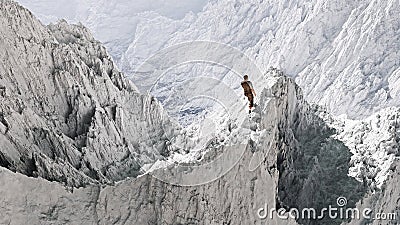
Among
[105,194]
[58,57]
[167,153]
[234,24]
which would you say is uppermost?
[234,24]

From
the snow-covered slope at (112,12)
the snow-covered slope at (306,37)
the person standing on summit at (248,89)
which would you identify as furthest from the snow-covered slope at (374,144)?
the snow-covered slope at (112,12)

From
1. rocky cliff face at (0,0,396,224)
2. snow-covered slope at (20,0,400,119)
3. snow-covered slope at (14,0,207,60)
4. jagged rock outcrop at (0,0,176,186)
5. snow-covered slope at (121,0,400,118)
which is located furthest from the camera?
snow-covered slope at (14,0,207,60)

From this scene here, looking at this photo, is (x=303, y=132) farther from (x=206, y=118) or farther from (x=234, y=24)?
(x=234, y=24)

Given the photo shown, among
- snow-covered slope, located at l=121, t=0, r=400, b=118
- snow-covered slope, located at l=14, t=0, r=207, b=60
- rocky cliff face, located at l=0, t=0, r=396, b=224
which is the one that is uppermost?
snow-covered slope, located at l=14, t=0, r=207, b=60

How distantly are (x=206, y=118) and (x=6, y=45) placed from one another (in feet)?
21.7

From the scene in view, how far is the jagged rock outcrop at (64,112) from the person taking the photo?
10.9 meters

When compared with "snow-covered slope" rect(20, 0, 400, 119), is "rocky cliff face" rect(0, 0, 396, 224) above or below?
below

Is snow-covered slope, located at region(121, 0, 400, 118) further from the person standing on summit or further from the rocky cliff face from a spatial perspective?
the person standing on summit

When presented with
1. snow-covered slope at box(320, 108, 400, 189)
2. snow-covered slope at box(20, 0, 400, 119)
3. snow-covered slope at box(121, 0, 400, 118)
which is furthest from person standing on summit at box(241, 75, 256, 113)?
snow-covered slope at box(20, 0, 400, 119)

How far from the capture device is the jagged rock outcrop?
10.9 meters

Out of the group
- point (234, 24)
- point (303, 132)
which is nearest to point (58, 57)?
point (303, 132)

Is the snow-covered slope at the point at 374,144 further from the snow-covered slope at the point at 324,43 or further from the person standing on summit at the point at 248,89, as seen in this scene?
the snow-covered slope at the point at 324,43

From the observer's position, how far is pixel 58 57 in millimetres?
12992

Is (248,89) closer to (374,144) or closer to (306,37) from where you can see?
(374,144)
